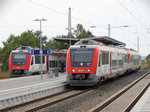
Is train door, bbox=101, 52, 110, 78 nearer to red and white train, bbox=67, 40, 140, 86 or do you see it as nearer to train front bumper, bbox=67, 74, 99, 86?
red and white train, bbox=67, 40, 140, 86

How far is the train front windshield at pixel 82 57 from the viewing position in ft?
54.6

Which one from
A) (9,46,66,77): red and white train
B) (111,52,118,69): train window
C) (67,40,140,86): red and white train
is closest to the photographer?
(67,40,140,86): red and white train

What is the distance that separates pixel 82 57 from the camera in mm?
16844

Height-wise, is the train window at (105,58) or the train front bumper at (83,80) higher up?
the train window at (105,58)

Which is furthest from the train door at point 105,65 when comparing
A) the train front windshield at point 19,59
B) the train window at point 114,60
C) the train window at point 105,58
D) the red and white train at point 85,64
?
the train front windshield at point 19,59

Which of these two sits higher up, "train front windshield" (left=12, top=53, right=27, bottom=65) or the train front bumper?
"train front windshield" (left=12, top=53, right=27, bottom=65)

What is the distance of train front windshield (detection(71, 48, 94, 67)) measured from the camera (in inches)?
656

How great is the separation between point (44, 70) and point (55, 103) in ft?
66.3

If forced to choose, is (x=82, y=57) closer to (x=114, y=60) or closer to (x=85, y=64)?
(x=85, y=64)

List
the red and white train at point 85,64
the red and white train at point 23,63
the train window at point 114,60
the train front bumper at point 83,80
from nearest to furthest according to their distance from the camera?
1. the train front bumper at point 83,80
2. the red and white train at point 85,64
3. the train window at point 114,60
4. the red and white train at point 23,63

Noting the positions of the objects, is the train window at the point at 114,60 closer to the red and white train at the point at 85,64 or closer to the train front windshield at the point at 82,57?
the red and white train at the point at 85,64

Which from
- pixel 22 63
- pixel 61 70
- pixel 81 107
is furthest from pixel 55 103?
pixel 61 70

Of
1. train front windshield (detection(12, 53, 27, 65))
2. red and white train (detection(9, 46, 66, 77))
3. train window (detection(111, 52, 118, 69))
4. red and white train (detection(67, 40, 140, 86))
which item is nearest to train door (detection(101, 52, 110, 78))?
red and white train (detection(67, 40, 140, 86))

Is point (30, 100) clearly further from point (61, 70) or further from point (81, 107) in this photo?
point (61, 70)
